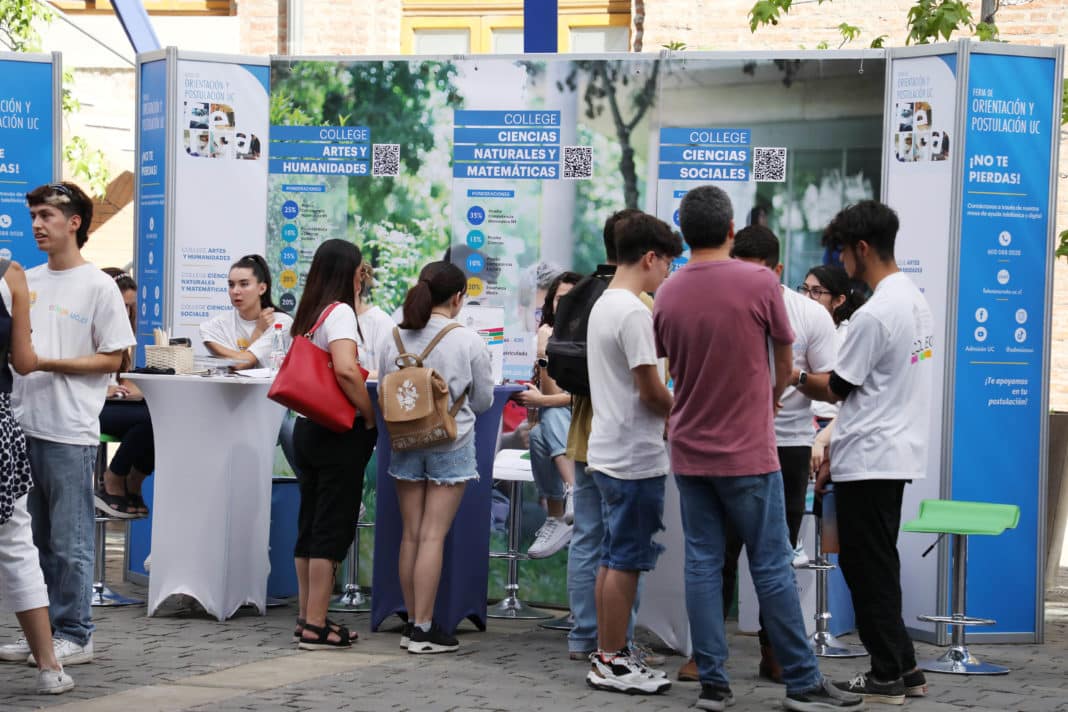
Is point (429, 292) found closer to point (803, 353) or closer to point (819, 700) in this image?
point (803, 353)

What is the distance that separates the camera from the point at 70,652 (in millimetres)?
5992

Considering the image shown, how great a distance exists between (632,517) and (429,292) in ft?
4.44

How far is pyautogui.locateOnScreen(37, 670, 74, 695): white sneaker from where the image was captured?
5422 millimetres

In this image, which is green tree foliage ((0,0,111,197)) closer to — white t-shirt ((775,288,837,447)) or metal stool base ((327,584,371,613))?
metal stool base ((327,584,371,613))

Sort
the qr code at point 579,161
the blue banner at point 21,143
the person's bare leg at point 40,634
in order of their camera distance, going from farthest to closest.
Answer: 1. the blue banner at point 21,143
2. the qr code at point 579,161
3. the person's bare leg at point 40,634

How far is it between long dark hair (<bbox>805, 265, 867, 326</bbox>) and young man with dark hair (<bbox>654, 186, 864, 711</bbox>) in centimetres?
Result: 182

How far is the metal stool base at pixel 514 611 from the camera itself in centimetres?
770

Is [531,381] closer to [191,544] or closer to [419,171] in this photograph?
[419,171]

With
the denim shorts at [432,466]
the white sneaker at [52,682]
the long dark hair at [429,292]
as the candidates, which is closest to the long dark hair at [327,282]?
the long dark hair at [429,292]

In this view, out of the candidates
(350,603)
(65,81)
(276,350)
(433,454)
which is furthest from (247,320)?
(65,81)

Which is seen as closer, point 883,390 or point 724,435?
point 724,435

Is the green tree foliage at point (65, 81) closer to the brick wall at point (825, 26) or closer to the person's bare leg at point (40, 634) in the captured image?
the brick wall at point (825, 26)

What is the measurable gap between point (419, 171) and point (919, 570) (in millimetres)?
3326

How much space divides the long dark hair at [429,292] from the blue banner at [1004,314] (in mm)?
2500
